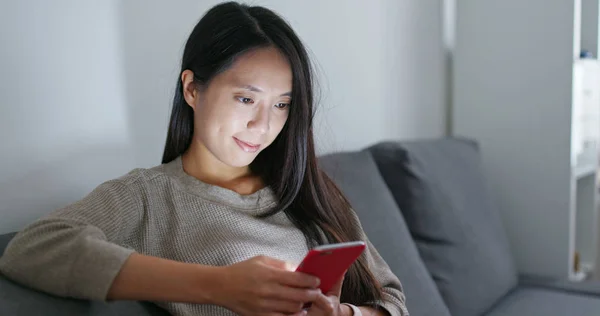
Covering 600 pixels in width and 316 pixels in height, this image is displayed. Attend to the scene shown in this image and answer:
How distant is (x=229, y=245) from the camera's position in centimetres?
92

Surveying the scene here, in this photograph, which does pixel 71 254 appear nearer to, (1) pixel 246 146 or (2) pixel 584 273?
(1) pixel 246 146

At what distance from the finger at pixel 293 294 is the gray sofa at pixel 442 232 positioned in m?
0.62

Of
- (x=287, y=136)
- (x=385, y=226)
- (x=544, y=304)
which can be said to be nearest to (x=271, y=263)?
(x=287, y=136)

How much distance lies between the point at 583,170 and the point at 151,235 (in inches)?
70.5

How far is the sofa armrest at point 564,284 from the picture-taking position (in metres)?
1.82

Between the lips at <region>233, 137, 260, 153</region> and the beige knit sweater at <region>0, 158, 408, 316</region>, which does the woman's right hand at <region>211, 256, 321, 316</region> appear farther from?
the lips at <region>233, 137, 260, 153</region>

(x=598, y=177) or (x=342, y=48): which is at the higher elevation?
(x=342, y=48)

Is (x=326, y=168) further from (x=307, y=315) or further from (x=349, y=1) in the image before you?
(x=349, y=1)

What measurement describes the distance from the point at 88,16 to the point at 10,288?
0.56 metres

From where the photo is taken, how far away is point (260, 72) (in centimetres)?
95

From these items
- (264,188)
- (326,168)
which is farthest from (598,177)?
(264,188)

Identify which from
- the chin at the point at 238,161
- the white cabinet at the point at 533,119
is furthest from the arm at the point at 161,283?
the white cabinet at the point at 533,119

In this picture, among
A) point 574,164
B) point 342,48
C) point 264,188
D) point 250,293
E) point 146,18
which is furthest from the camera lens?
point 574,164

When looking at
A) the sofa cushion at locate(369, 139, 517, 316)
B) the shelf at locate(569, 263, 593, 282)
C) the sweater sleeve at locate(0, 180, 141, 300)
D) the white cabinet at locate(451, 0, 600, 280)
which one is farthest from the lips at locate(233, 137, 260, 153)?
the shelf at locate(569, 263, 593, 282)
